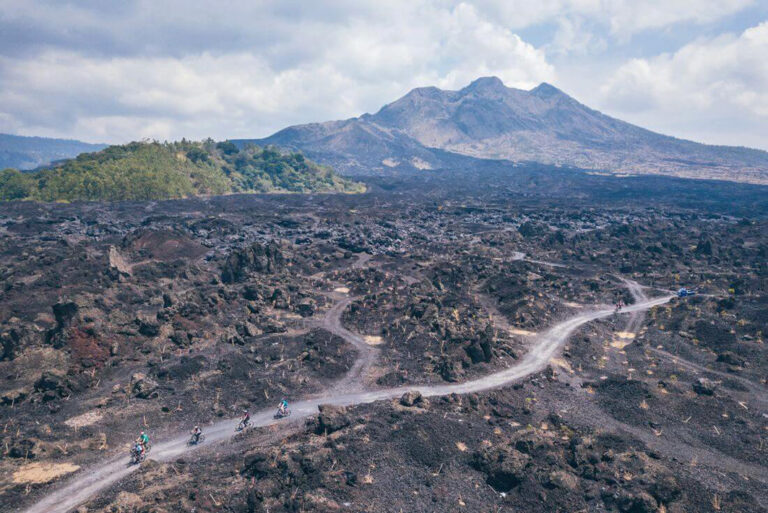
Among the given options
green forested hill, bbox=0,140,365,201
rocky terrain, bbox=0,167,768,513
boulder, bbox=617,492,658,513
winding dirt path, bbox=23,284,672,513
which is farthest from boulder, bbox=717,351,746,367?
green forested hill, bbox=0,140,365,201

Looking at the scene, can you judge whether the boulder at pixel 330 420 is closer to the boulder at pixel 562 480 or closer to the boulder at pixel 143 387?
the boulder at pixel 562 480

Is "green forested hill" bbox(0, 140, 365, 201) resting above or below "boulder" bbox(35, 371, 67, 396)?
above

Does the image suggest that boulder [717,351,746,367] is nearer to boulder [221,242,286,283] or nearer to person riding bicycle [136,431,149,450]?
person riding bicycle [136,431,149,450]

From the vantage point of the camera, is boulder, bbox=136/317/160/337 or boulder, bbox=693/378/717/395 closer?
boulder, bbox=693/378/717/395

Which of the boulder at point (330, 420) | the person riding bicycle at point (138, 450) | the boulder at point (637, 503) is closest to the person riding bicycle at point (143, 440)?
the person riding bicycle at point (138, 450)

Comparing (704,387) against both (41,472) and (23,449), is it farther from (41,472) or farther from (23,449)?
(23,449)
